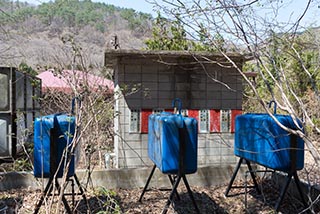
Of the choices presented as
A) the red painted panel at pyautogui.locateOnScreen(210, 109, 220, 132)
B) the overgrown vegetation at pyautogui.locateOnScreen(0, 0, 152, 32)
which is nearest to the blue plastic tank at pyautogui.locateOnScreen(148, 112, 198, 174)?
the overgrown vegetation at pyautogui.locateOnScreen(0, 0, 152, 32)

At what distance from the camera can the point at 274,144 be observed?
4316 millimetres

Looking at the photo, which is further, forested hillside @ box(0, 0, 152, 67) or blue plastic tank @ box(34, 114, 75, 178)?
forested hillside @ box(0, 0, 152, 67)

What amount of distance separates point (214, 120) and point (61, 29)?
3.37 m

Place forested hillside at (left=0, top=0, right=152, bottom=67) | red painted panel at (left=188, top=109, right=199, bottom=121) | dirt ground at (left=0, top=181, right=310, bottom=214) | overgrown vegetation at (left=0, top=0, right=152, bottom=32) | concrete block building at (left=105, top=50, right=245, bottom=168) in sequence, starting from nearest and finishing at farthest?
1. overgrown vegetation at (left=0, top=0, right=152, bottom=32)
2. forested hillside at (left=0, top=0, right=152, bottom=67)
3. dirt ground at (left=0, top=181, right=310, bottom=214)
4. concrete block building at (left=105, top=50, right=245, bottom=168)
5. red painted panel at (left=188, top=109, right=199, bottom=121)

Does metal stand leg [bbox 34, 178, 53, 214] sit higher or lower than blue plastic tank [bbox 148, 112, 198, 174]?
lower

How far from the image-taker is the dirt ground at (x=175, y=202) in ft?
16.0

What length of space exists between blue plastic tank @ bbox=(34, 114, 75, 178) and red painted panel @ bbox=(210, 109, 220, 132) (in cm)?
329

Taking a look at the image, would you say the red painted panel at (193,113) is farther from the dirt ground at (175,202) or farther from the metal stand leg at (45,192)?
the metal stand leg at (45,192)

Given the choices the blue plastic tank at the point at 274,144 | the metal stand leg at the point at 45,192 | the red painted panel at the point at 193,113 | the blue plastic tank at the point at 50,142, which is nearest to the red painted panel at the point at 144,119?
the red painted panel at the point at 193,113

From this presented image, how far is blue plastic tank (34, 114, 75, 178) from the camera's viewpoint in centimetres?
404

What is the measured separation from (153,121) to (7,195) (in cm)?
259

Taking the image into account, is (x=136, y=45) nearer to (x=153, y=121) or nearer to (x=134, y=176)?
(x=153, y=121)

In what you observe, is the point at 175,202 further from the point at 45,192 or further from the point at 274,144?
the point at 45,192

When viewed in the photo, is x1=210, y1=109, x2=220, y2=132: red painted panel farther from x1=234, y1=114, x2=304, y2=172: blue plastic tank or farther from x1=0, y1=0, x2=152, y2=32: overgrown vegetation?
x1=0, y1=0, x2=152, y2=32: overgrown vegetation
